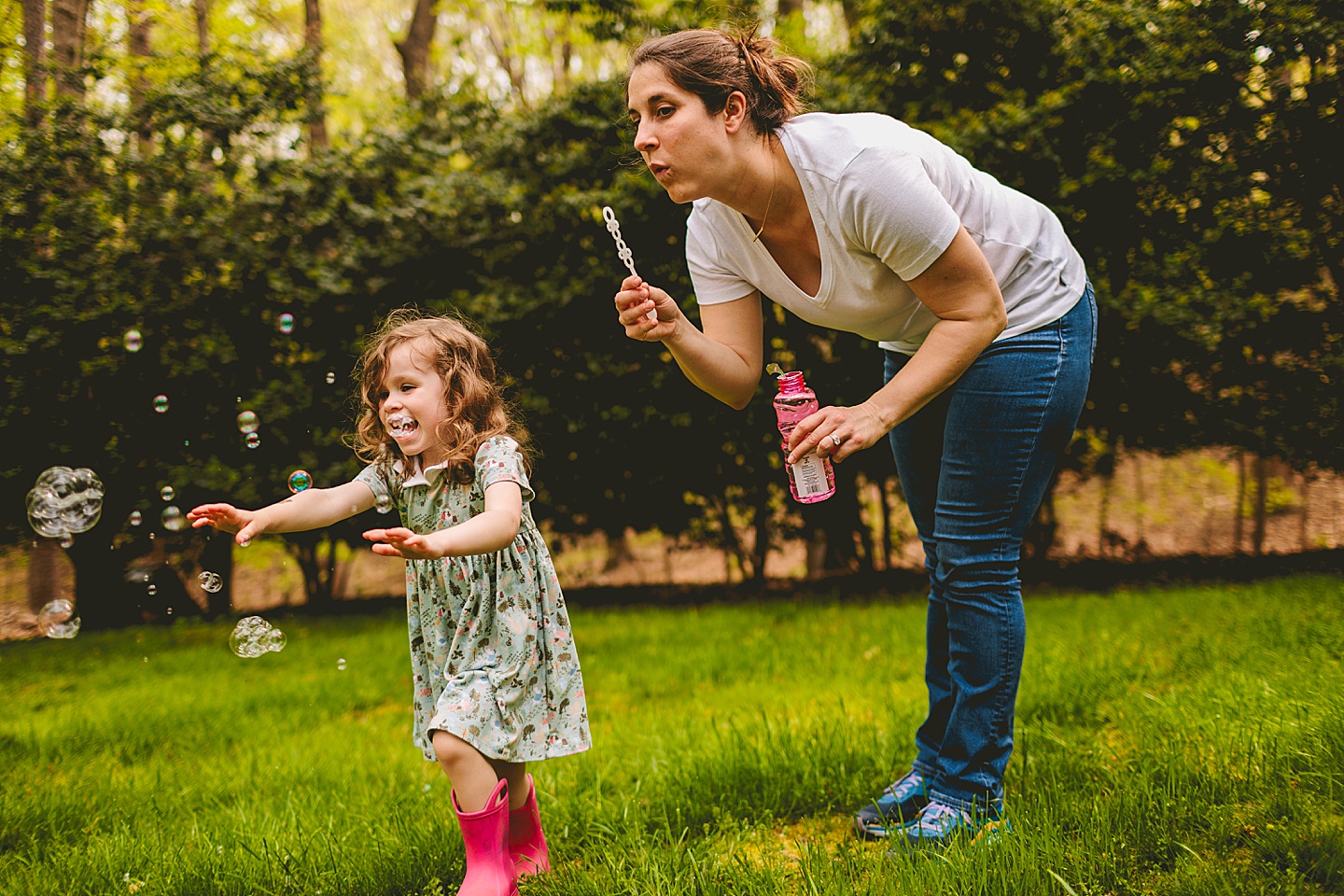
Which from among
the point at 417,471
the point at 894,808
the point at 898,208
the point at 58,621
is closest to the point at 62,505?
the point at 58,621

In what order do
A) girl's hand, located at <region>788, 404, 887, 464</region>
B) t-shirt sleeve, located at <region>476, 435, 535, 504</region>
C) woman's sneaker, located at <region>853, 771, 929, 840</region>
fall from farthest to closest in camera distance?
woman's sneaker, located at <region>853, 771, 929, 840</region> → t-shirt sleeve, located at <region>476, 435, 535, 504</region> → girl's hand, located at <region>788, 404, 887, 464</region>

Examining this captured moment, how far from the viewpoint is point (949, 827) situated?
2006 millimetres

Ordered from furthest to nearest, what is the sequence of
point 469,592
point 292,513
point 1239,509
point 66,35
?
point 1239,509, point 66,35, point 469,592, point 292,513

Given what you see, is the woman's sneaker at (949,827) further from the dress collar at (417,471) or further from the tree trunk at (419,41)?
the tree trunk at (419,41)

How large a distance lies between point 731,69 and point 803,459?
82 cm

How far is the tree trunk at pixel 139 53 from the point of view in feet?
20.7

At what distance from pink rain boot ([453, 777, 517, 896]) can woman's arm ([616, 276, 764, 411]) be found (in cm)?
101

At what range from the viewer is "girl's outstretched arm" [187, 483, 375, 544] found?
186 centimetres

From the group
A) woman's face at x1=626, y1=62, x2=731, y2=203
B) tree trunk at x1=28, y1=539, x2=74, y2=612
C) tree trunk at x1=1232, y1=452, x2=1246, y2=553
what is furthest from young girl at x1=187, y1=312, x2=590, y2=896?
tree trunk at x1=1232, y1=452, x2=1246, y2=553

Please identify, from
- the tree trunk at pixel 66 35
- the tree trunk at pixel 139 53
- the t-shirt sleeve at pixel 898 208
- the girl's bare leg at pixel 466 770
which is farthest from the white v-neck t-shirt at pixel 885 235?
the tree trunk at pixel 66 35

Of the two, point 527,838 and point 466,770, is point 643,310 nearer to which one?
point 466,770

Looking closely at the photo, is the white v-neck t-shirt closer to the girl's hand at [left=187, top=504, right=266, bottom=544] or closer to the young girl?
the young girl

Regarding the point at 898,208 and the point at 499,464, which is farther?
the point at 499,464

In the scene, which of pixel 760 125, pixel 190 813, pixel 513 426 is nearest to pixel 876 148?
pixel 760 125
